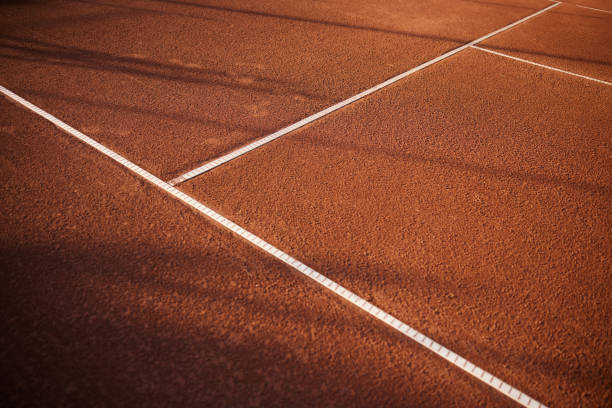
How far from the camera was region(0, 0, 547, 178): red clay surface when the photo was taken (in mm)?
4918

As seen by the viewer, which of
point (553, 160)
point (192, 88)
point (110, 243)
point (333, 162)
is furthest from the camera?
point (192, 88)

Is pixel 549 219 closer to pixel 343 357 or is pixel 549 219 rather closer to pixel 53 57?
pixel 343 357

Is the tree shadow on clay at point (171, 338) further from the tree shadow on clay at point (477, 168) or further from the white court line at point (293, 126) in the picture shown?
the tree shadow on clay at point (477, 168)

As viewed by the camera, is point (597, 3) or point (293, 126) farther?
point (597, 3)

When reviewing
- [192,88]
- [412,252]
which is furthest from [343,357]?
[192,88]

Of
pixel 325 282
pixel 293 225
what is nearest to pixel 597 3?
pixel 293 225

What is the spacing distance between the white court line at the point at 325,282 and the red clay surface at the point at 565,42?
267 inches

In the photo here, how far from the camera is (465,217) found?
4.04 meters

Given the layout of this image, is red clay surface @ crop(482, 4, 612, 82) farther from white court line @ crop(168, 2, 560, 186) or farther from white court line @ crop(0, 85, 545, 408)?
white court line @ crop(0, 85, 545, 408)

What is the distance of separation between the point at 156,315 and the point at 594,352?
3.21m

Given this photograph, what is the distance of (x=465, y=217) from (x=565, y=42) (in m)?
7.00

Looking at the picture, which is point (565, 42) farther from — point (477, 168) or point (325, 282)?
point (325, 282)

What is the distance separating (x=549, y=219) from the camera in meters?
4.10

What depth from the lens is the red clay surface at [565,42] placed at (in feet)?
25.1
